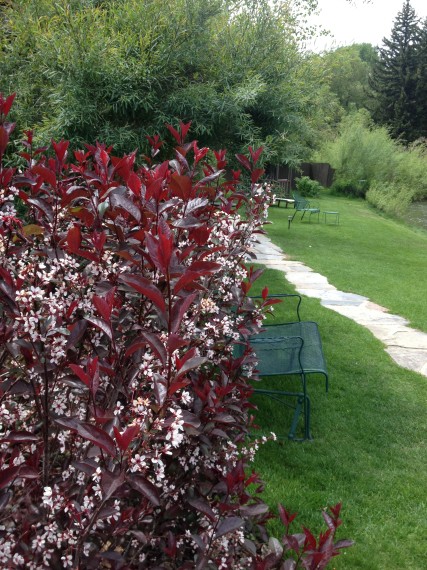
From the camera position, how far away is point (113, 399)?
1.42 metres

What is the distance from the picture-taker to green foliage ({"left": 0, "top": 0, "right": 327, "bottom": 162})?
4461 mm

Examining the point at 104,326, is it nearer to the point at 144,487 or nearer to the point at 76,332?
the point at 76,332

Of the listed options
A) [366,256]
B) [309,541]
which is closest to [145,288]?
[309,541]

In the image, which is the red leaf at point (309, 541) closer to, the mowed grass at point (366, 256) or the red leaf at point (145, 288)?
the red leaf at point (145, 288)

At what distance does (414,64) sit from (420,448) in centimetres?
4581

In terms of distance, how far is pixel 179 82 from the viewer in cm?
493

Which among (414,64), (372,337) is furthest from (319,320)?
(414,64)

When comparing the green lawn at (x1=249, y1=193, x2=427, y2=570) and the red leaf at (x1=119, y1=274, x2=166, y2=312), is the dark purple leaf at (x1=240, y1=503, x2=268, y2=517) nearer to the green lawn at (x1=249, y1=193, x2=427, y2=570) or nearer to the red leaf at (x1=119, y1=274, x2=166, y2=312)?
the red leaf at (x1=119, y1=274, x2=166, y2=312)

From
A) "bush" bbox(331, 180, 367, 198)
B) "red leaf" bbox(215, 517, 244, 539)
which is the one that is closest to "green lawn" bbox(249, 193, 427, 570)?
"red leaf" bbox(215, 517, 244, 539)

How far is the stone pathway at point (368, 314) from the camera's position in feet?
18.0

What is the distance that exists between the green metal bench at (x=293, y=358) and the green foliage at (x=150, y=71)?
1527 mm

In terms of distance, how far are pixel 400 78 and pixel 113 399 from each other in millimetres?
46807

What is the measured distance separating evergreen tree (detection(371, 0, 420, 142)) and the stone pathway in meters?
35.3

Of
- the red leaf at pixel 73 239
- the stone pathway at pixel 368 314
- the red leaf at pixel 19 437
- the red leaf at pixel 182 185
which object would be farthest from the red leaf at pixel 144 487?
the stone pathway at pixel 368 314
